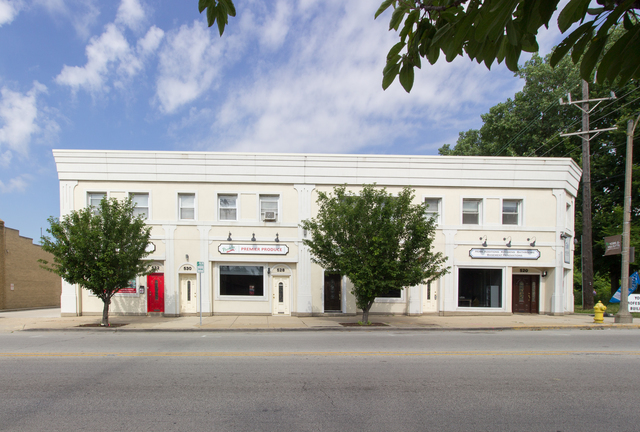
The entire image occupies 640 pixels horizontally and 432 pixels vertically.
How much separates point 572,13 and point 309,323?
1486 centimetres

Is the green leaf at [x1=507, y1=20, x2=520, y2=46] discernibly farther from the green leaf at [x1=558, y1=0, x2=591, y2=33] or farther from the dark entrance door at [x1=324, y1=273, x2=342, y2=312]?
the dark entrance door at [x1=324, y1=273, x2=342, y2=312]

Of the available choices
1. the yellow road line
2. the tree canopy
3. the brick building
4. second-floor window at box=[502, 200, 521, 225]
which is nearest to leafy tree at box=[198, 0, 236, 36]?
the tree canopy

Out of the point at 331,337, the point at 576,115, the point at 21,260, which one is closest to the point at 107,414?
the point at 331,337

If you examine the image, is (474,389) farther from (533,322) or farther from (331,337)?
(533,322)

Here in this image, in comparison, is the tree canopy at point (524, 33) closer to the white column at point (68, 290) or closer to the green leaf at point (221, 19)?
the green leaf at point (221, 19)

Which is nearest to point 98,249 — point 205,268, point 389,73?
point 205,268

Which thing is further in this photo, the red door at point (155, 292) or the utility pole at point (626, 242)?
the red door at point (155, 292)

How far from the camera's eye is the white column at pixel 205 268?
59.0ft

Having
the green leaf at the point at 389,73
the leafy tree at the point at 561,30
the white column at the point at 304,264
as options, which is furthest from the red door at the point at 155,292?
the leafy tree at the point at 561,30

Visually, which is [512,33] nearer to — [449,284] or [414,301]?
[414,301]

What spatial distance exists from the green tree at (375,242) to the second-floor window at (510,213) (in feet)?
20.8

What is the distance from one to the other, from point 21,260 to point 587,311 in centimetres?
3473

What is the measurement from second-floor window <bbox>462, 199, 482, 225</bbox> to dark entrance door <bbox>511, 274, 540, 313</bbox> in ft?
11.7

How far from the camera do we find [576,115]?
1064 inches
